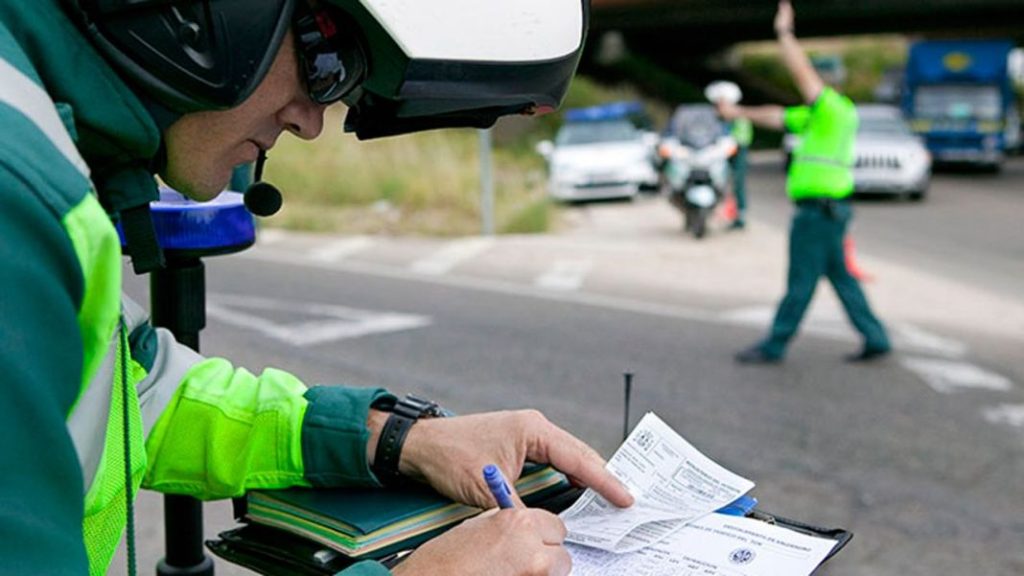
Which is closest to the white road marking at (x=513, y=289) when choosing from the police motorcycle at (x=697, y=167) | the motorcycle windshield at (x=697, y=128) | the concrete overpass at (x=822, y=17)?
the police motorcycle at (x=697, y=167)

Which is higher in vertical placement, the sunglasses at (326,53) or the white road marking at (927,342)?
the sunglasses at (326,53)

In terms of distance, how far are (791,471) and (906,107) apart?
22579 millimetres

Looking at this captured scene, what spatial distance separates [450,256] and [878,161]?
31.6ft

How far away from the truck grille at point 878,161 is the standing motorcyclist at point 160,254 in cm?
1904

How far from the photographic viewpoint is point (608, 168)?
19.6m

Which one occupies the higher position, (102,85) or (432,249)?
(102,85)

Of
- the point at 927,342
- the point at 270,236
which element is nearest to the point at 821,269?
the point at 927,342

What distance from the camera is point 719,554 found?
141 cm

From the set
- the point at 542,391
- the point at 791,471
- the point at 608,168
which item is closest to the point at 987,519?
A: the point at 791,471

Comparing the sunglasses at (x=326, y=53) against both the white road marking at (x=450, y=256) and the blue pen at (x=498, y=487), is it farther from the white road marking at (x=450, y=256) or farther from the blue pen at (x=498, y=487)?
the white road marking at (x=450, y=256)

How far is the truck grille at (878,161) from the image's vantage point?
1973cm

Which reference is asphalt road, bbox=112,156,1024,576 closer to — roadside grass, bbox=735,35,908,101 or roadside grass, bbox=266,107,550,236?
roadside grass, bbox=266,107,550,236

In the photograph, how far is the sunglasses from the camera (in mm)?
1264

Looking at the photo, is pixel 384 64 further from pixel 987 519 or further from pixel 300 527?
pixel 987 519
